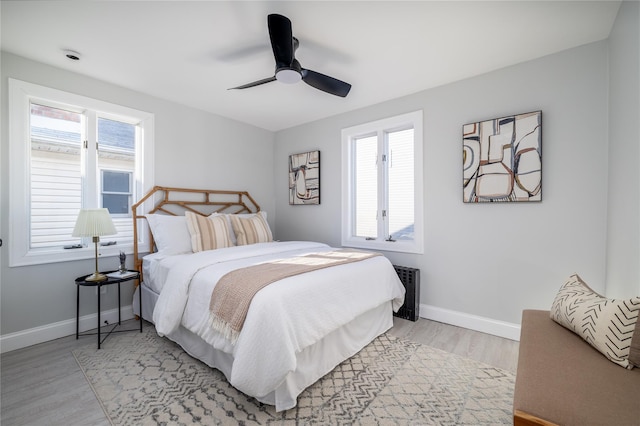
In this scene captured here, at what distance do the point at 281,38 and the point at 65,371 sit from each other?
2891 millimetres

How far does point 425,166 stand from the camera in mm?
3090

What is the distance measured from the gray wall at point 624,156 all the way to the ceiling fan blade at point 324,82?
5.99 feet

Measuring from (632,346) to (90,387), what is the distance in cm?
301

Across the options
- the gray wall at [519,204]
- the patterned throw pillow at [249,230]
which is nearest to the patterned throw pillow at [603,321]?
the gray wall at [519,204]

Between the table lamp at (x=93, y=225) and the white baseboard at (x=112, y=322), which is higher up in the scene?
the table lamp at (x=93, y=225)

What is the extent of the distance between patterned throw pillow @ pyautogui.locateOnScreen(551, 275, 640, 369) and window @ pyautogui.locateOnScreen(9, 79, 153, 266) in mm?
3827

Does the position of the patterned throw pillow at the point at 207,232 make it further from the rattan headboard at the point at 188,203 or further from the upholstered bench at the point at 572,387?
the upholstered bench at the point at 572,387

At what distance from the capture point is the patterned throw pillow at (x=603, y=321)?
112cm

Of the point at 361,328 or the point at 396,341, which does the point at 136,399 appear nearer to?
the point at 361,328

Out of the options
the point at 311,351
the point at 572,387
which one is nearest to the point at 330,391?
the point at 311,351

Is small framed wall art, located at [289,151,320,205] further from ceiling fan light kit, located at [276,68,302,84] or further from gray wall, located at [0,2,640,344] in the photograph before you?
ceiling fan light kit, located at [276,68,302,84]

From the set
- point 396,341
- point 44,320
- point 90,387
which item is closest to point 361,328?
point 396,341

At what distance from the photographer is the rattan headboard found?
3134 mm

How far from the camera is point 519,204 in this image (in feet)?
8.34
